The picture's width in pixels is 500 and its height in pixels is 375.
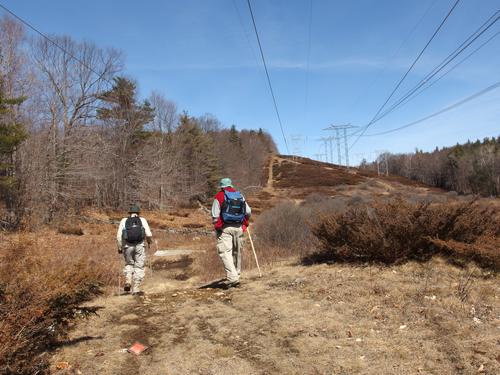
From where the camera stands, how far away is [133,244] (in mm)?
8422

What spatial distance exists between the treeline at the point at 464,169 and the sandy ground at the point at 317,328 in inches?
2623

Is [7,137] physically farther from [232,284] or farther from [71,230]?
[232,284]

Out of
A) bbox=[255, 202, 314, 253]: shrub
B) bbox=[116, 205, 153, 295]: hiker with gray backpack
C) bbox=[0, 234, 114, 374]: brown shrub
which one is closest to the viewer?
bbox=[0, 234, 114, 374]: brown shrub

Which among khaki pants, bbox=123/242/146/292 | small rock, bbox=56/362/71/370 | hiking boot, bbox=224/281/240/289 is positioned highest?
khaki pants, bbox=123/242/146/292

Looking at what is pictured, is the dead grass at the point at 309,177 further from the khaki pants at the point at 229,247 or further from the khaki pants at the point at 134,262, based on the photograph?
the khaki pants at the point at 229,247

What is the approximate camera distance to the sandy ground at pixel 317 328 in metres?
3.81

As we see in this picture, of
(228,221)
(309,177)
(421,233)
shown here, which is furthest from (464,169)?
(228,221)

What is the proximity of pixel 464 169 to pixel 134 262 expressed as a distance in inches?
4135

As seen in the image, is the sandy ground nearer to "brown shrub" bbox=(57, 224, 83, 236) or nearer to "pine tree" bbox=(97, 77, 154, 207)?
"brown shrub" bbox=(57, 224, 83, 236)

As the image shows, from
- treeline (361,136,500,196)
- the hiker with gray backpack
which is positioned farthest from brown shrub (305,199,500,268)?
treeline (361,136,500,196)

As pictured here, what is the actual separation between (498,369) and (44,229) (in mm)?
25785

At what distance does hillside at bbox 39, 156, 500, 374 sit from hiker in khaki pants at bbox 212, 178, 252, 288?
44 centimetres

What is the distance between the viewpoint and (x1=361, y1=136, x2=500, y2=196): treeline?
278 ft

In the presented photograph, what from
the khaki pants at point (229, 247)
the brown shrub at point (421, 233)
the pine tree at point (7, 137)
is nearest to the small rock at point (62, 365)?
the khaki pants at point (229, 247)
